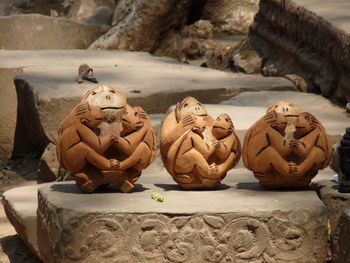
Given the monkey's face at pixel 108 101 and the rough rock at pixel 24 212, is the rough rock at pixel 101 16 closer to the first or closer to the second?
the rough rock at pixel 24 212

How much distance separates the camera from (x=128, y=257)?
4172 mm

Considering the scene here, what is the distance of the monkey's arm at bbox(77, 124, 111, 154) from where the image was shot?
14.1 feet

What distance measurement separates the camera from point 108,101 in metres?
4.38

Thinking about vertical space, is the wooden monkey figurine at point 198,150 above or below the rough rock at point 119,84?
above

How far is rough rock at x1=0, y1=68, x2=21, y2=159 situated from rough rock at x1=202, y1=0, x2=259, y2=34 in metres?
3.32

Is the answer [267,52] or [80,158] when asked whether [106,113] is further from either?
[267,52]

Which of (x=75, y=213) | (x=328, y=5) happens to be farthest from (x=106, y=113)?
(x=328, y=5)

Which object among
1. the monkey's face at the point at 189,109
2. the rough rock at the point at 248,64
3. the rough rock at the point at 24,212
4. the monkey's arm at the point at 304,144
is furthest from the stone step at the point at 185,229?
the rough rock at the point at 248,64

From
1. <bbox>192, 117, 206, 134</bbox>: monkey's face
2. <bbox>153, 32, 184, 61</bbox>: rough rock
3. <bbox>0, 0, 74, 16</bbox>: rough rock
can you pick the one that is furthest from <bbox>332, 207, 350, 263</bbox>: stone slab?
<bbox>0, 0, 74, 16</bbox>: rough rock

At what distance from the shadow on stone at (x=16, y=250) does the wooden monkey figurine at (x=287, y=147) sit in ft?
4.47

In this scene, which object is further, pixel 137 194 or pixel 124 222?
pixel 137 194

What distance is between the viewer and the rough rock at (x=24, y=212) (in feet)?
16.2

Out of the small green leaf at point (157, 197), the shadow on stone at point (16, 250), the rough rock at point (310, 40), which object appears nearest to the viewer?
the small green leaf at point (157, 197)

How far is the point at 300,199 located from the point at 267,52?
14.1ft
